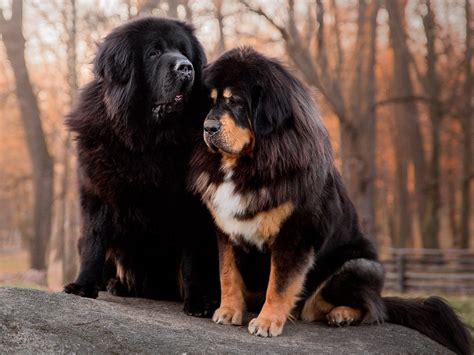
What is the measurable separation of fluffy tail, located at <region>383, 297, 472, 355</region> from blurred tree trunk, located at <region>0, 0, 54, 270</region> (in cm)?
1164

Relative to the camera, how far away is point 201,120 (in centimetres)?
461

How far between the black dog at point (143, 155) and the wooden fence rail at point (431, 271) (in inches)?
505

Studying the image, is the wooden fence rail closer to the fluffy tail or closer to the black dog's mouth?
the fluffy tail

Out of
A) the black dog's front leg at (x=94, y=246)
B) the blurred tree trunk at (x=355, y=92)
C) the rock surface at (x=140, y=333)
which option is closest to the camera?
the rock surface at (x=140, y=333)

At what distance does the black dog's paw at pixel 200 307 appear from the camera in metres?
4.52

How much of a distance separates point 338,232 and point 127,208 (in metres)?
1.60

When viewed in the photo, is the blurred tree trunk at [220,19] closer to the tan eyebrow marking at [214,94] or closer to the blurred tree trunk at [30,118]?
the blurred tree trunk at [30,118]

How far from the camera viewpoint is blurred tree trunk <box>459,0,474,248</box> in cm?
1952

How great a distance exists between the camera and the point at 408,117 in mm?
21219

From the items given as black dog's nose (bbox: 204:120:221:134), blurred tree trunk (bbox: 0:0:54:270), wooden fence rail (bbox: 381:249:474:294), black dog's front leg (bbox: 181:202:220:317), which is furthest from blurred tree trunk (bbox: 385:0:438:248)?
black dog's nose (bbox: 204:120:221:134)

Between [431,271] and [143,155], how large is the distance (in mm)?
13923

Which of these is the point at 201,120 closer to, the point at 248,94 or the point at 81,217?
the point at 248,94

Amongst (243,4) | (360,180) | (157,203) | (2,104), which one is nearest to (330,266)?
(157,203)

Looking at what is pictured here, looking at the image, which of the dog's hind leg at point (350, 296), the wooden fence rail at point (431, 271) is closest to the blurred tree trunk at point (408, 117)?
the wooden fence rail at point (431, 271)
